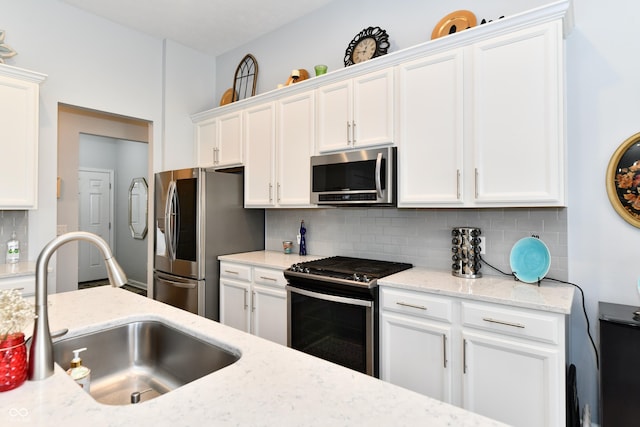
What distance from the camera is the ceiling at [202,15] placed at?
321 cm

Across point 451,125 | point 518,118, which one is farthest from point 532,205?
point 451,125

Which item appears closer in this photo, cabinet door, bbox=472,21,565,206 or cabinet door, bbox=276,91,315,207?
cabinet door, bbox=472,21,565,206

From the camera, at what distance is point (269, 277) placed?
2.83 meters

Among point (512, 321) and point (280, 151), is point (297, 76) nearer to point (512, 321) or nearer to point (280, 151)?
point (280, 151)

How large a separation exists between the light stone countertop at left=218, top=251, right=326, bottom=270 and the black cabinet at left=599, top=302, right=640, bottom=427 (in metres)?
1.96

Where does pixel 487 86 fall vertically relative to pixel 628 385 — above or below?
above

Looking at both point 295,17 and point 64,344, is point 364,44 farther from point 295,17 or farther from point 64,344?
point 64,344

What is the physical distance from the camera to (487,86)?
2098 mm

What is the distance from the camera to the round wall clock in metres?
2.84

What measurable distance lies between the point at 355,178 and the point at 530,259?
124 centimetres

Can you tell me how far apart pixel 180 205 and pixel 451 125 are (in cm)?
244

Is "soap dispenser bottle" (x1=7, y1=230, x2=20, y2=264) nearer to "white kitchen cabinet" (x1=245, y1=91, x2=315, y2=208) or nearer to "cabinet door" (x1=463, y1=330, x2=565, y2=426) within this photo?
"white kitchen cabinet" (x1=245, y1=91, x2=315, y2=208)

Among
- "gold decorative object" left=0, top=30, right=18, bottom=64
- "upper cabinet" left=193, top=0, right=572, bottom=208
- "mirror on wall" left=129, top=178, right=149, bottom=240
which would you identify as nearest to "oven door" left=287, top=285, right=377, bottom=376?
"upper cabinet" left=193, top=0, right=572, bottom=208

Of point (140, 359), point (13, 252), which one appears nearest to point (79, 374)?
point (140, 359)
